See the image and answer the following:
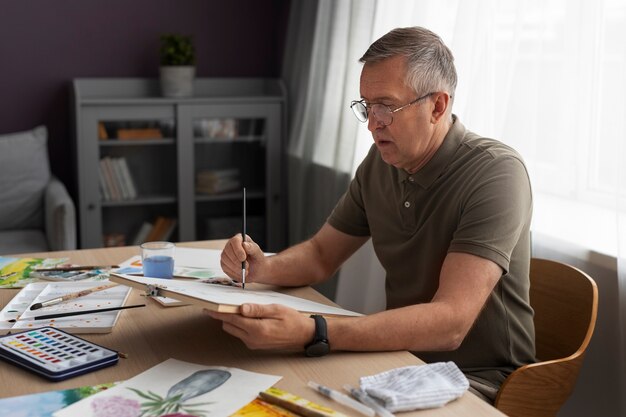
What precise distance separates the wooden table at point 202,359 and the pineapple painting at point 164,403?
3.4 inches

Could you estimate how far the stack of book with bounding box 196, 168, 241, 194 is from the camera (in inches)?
159

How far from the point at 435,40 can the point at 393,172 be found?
13.7 inches

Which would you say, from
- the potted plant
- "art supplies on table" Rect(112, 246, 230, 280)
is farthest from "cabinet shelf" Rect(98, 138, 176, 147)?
"art supplies on table" Rect(112, 246, 230, 280)

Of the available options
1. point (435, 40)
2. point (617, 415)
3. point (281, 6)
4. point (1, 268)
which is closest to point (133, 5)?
point (281, 6)

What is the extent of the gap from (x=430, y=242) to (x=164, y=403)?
2.59 ft

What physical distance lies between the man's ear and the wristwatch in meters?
0.59

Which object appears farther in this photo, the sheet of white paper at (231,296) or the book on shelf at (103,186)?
the book on shelf at (103,186)

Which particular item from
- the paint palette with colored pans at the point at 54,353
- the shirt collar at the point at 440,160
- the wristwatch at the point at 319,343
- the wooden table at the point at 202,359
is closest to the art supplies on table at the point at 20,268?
the wooden table at the point at 202,359

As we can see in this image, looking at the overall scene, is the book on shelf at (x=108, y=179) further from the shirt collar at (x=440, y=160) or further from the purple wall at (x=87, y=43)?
the shirt collar at (x=440, y=160)

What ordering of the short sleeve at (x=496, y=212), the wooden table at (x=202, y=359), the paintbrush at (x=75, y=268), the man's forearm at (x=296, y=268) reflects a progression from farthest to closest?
the paintbrush at (x=75, y=268) → the man's forearm at (x=296, y=268) → the short sleeve at (x=496, y=212) → the wooden table at (x=202, y=359)

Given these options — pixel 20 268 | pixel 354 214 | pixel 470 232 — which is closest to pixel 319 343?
pixel 470 232

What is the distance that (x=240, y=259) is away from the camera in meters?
1.77

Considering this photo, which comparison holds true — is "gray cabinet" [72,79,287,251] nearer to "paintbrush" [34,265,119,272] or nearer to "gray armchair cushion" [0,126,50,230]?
"gray armchair cushion" [0,126,50,230]

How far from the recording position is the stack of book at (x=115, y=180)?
12.7 feet
